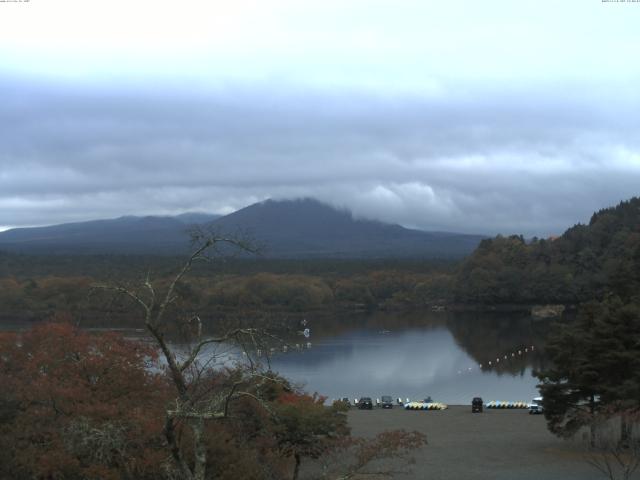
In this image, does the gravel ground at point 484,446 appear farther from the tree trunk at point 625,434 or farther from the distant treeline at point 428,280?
the distant treeline at point 428,280

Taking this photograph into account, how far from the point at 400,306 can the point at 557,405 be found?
53.5 metres

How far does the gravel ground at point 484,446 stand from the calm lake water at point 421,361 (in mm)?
4394

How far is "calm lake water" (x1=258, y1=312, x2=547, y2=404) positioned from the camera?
91.5ft

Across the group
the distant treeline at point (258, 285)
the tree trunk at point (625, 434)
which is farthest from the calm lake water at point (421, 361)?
the tree trunk at point (625, 434)

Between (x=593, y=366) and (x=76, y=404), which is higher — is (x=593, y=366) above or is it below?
below

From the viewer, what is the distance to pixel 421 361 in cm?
3544

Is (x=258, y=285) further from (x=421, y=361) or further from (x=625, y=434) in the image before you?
(x=625, y=434)

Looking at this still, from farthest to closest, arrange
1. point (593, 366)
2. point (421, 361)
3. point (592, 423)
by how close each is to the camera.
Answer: point (421, 361), point (593, 366), point (592, 423)

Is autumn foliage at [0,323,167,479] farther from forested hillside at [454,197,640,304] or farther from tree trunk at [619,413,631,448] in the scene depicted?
forested hillside at [454,197,640,304]

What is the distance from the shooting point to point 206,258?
199 inches

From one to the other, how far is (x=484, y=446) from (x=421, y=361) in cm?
2008

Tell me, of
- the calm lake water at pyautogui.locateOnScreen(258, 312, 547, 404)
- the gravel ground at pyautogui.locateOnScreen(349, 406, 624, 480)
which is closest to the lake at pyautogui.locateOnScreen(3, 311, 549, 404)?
the calm lake water at pyautogui.locateOnScreen(258, 312, 547, 404)

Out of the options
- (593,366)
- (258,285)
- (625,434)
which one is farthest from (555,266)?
(625,434)

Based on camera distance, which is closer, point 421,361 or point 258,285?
point 421,361
